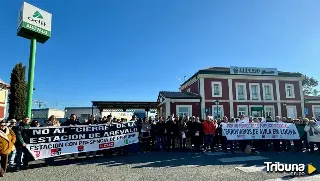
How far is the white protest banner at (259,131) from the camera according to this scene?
37.9 feet

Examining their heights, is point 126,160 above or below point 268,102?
below

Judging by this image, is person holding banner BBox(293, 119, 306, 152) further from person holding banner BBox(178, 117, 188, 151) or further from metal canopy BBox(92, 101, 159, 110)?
metal canopy BBox(92, 101, 159, 110)

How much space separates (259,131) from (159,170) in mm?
6937

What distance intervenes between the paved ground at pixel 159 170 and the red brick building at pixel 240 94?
61.1 feet

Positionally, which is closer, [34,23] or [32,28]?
[32,28]

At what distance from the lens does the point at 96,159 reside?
9.30m

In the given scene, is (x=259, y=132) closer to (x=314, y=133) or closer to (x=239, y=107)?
(x=314, y=133)

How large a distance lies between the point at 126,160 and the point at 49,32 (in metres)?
10.7

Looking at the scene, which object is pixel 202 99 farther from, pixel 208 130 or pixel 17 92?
pixel 17 92

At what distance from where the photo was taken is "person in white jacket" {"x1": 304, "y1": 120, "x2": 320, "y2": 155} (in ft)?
35.4

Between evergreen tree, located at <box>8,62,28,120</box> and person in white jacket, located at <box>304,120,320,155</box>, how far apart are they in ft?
95.0

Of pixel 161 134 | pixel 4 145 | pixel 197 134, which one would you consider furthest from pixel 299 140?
pixel 4 145

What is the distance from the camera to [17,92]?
27906 millimetres

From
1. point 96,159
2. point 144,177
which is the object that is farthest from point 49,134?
point 144,177
